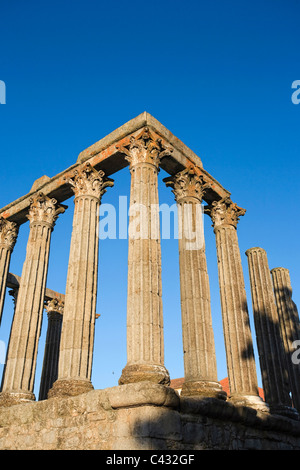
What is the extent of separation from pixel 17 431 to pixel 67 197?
9.65 meters

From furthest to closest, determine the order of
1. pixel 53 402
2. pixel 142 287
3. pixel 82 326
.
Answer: pixel 82 326, pixel 142 287, pixel 53 402

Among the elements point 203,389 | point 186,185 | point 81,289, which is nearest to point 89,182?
point 186,185

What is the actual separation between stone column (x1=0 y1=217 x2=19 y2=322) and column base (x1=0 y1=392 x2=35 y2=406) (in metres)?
5.61

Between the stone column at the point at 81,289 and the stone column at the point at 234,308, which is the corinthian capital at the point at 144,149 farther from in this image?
the stone column at the point at 234,308

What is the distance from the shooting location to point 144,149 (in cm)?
1421

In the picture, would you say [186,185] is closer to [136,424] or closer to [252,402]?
[252,402]

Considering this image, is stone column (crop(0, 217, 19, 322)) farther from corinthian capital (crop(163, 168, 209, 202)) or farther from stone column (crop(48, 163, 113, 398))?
corinthian capital (crop(163, 168, 209, 202))

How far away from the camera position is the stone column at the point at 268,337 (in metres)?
16.1

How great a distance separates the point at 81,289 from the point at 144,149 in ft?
16.5

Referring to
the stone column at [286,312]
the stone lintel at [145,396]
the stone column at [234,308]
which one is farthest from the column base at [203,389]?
the stone column at [286,312]

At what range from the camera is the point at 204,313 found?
1411 cm
